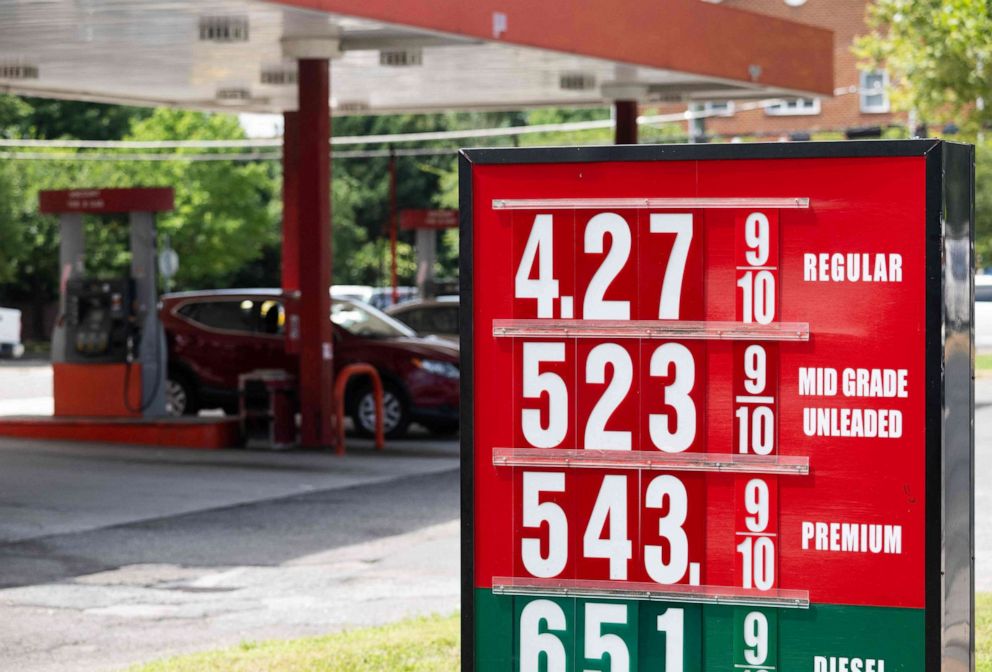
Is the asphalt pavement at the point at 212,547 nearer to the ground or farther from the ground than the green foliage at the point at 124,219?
nearer to the ground

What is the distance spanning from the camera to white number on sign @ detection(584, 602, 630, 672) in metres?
4.73

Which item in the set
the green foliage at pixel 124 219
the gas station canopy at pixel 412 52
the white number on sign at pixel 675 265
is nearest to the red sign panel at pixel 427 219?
the gas station canopy at pixel 412 52

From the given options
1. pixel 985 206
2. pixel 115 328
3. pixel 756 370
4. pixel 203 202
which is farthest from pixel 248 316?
pixel 985 206

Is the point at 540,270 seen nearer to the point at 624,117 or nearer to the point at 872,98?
the point at 624,117

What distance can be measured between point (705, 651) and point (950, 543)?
695 millimetres

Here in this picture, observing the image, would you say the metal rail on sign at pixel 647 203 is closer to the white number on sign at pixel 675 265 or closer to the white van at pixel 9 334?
the white number on sign at pixel 675 265

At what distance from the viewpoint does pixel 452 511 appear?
1331cm

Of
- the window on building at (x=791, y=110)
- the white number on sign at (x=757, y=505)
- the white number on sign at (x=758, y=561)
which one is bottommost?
the white number on sign at (x=758, y=561)

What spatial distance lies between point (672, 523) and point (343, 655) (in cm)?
320

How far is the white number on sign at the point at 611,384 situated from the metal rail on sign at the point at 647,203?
1.23ft

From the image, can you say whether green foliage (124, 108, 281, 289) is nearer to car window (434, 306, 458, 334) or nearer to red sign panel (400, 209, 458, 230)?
red sign panel (400, 209, 458, 230)

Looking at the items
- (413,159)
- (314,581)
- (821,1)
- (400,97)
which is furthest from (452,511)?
(413,159)

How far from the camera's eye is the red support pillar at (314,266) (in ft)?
59.8

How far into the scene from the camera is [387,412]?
64.5 ft
